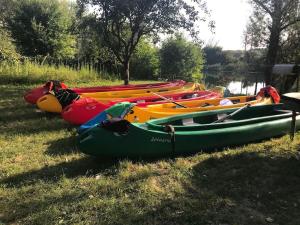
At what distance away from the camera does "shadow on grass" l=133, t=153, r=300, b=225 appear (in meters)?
3.72

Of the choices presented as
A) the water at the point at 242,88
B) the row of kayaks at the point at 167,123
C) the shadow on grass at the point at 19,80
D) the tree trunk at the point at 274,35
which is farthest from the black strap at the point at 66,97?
the water at the point at 242,88

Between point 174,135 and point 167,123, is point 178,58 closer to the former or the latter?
point 167,123

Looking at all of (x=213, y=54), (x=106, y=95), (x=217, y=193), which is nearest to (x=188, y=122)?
(x=217, y=193)

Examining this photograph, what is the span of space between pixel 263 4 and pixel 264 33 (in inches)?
151

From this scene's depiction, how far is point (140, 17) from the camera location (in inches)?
508

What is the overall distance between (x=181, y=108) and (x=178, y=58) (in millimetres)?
16281

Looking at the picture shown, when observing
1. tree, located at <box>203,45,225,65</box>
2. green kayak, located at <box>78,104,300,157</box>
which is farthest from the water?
tree, located at <box>203,45,225,65</box>

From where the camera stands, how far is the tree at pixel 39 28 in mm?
19016

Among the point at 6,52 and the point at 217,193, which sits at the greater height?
the point at 6,52

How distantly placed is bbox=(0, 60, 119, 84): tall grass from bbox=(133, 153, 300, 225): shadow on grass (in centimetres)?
1215

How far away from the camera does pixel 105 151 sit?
16.3ft

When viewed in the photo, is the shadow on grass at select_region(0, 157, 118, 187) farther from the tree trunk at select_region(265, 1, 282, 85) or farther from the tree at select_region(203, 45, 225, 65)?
the tree at select_region(203, 45, 225, 65)

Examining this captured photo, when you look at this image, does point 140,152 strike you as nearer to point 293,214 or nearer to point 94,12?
point 293,214

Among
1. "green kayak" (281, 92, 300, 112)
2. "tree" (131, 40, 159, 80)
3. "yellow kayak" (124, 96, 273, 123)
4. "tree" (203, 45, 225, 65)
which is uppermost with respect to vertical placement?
"tree" (203, 45, 225, 65)
